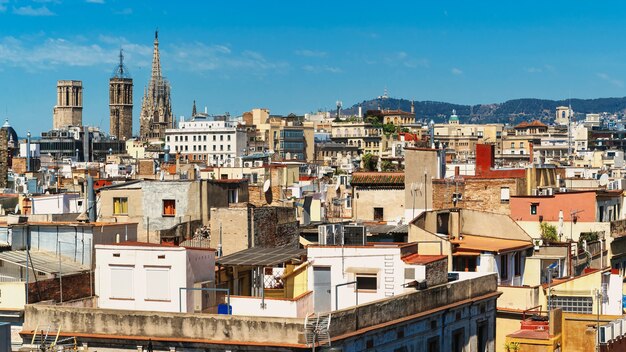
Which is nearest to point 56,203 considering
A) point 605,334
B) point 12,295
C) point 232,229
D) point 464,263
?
point 232,229

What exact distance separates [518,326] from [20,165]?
93.2 m

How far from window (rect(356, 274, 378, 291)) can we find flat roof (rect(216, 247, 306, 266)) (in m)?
1.90

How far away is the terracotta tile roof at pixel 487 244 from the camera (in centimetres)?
3288

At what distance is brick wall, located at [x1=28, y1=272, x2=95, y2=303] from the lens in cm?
2529

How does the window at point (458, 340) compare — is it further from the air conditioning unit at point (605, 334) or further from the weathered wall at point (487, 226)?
the weathered wall at point (487, 226)

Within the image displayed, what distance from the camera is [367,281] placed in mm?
26234

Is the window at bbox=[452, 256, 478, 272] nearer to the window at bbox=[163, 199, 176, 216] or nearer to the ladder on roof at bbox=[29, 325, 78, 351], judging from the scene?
the window at bbox=[163, 199, 176, 216]

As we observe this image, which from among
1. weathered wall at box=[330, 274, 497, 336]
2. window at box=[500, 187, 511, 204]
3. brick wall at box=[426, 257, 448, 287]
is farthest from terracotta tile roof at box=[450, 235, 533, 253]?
window at box=[500, 187, 511, 204]

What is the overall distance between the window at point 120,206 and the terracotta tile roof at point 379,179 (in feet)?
41.4

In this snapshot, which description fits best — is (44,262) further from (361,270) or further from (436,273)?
(436,273)

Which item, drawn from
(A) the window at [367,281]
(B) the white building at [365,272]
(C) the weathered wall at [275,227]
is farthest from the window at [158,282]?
(C) the weathered wall at [275,227]

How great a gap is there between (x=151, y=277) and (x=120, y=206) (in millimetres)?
15931

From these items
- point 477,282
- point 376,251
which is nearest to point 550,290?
point 477,282

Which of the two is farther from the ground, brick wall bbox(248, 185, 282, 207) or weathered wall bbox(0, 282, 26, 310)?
brick wall bbox(248, 185, 282, 207)
